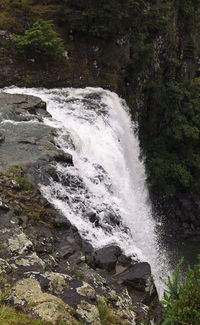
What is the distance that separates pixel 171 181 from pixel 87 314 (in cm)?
1465

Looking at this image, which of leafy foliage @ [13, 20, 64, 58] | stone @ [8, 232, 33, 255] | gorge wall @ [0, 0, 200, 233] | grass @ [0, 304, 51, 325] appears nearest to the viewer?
grass @ [0, 304, 51, 325]

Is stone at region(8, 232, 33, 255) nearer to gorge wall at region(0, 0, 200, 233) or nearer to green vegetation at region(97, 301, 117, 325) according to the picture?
green vegetation at region(97, 301, 117, 325)

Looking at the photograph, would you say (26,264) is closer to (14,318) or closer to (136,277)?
(14,318)

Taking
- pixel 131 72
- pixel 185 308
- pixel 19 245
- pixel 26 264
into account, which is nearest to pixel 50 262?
pixel 19 245

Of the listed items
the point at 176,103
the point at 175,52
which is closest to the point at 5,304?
the point at 176,103

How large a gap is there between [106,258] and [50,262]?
187 centimetres

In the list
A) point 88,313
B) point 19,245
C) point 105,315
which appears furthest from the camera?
point 19,245

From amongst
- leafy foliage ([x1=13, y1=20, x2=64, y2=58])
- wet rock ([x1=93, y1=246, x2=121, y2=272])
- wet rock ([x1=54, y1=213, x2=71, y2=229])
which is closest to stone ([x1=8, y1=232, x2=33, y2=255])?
wet rock ([x1=54, y1=213, x2=71, y2=229])

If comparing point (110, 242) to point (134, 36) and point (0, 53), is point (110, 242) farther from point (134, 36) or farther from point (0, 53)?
point (134, 36)

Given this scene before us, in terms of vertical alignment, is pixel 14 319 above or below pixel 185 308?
below

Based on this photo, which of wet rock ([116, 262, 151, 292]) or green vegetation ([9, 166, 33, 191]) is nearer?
wet rock ([116, 262, 151, 292])

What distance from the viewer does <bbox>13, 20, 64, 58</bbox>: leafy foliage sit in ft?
56.2

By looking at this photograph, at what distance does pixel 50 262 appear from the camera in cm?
679

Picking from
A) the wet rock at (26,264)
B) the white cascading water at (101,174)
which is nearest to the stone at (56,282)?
the wet rock at (26,264)
